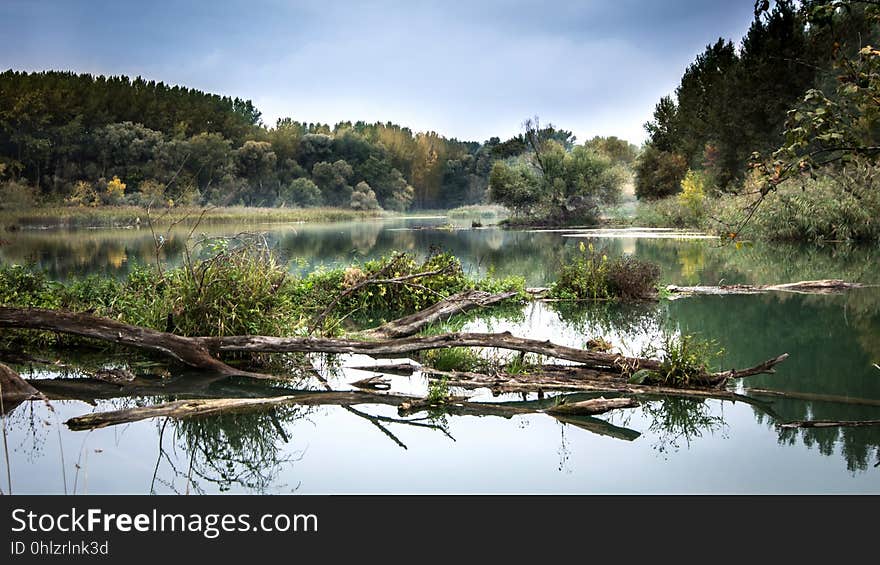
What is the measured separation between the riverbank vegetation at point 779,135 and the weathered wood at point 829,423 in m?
1.79

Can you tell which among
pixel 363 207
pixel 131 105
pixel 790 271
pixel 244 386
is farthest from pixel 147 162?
pixel 244 386

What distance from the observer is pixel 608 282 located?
13180mm

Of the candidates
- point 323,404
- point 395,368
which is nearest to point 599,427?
point 323,404

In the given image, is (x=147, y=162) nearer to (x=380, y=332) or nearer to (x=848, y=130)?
(x=380, y=332)

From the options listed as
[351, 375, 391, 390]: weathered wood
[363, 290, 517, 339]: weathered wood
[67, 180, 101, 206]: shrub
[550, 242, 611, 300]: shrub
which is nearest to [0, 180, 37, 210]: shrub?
[67, 180, 101, 206]: shrub

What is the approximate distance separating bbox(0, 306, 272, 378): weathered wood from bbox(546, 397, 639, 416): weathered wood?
283 cm

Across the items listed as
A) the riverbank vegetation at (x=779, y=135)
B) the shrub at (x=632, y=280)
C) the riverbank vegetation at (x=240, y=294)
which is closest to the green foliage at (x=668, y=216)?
the riverbank vegetation at (x=779, y=135)

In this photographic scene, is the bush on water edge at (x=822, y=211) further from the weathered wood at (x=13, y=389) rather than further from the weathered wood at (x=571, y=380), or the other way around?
the weathered wood at (x=13, y=389)

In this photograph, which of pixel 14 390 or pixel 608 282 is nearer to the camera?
pixel 14 390

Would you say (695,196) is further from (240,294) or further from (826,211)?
(240,294)

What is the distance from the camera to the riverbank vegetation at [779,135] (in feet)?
21.7

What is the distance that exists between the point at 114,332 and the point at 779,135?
37.0 m

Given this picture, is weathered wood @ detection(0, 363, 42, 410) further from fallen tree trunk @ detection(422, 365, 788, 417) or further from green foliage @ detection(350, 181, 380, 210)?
green foliage @ detection(350, 181, 380, 210)

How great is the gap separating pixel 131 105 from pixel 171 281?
55.7 meters
